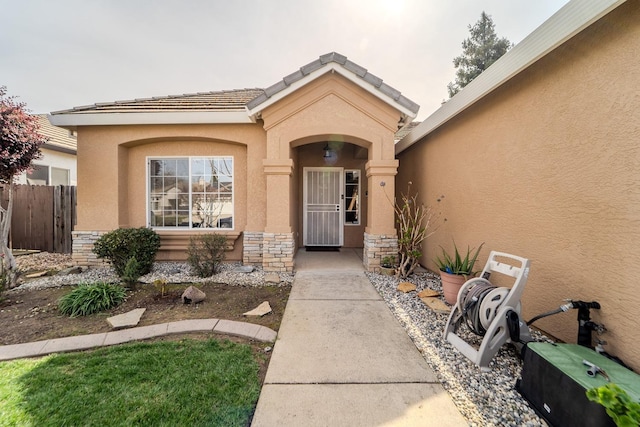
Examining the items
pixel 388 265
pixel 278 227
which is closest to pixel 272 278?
pixel 278 227

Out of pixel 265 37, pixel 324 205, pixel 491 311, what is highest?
pixel 265 37

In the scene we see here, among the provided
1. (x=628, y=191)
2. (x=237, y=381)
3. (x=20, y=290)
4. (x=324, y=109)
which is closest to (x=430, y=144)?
(x=324, y=109)

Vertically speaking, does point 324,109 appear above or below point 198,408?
above

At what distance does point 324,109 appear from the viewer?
19.4 ft

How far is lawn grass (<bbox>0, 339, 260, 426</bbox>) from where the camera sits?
79.1 inches

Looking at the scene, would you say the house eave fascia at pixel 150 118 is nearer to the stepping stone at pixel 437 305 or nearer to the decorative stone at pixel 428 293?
the decorative stone at pixel 428 293

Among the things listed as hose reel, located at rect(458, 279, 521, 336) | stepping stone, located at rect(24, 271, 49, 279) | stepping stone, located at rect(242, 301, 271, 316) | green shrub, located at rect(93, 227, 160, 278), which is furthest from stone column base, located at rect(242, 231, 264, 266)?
hose reel, located at rect(458, 279, 521, 336)

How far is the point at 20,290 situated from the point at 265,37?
8.46 meters

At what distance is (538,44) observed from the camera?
3064mm

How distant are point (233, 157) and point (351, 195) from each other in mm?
4015

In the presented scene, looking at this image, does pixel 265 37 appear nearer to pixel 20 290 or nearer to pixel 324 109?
pixel 324 109

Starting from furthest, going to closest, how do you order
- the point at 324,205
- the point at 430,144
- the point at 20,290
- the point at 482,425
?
1. the point at 324,205
2. the point at 430,144
3. the point at 20,290
4. the point at 482,425

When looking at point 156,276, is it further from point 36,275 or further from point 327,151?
point 327,151

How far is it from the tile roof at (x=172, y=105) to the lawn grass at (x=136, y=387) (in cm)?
538
